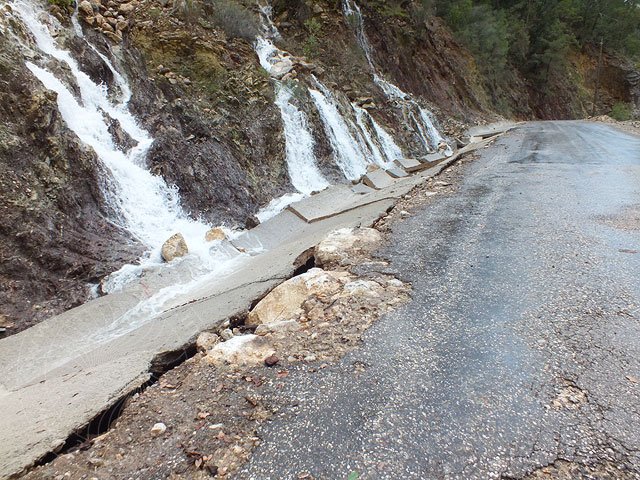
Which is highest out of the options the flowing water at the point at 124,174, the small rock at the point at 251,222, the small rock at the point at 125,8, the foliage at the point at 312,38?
the small rock at the point at 125,8

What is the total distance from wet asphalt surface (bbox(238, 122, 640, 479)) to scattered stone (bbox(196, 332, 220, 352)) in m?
0.99

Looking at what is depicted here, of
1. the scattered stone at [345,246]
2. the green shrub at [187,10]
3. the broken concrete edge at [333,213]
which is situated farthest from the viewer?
the green shrub at [187,10]

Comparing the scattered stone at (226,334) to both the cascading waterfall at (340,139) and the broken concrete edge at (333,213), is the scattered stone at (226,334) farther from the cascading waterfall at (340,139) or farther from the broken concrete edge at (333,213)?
the cascading waterfall at (340,139)

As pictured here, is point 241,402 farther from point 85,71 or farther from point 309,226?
point 85,71

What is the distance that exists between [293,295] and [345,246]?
4.10ft

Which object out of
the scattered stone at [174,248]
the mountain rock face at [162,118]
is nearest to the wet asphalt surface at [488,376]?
the scattered stone at [174,248]

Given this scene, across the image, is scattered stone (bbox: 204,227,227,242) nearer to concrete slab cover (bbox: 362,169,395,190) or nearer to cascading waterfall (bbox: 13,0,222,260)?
cascading waterfall (bbox: 13,0,222,260)

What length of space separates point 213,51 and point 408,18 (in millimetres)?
14401

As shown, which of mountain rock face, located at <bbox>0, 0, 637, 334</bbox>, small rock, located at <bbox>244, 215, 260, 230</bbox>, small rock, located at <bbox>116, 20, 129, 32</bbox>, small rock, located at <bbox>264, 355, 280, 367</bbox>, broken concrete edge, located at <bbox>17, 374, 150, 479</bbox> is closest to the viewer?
broken concrete edge, located at <bbox>17, 374, 150, 479</bbox>

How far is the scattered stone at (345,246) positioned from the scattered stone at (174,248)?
113 inches

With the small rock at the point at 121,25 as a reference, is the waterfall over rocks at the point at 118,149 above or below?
below

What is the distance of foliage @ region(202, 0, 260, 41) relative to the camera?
471 inches

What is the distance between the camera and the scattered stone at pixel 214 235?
24.4 ft

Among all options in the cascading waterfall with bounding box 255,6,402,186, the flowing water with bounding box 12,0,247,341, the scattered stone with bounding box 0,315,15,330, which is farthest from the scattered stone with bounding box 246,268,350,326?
the cascading waterfall with bounding box 255,6,402,186
